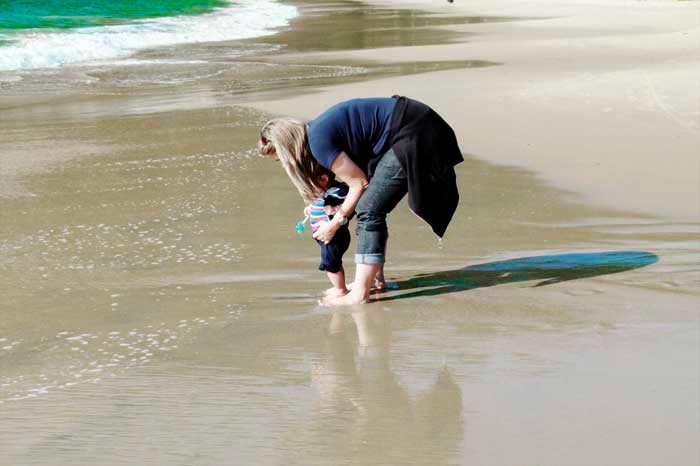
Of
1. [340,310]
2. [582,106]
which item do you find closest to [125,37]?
[582,106]

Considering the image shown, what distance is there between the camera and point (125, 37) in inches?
1034

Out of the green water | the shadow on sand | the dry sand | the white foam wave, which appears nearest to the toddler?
the shadow on sand

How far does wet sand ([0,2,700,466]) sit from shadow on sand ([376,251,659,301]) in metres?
0.02

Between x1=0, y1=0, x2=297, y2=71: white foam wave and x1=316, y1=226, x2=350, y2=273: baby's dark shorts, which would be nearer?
x1=316, y1=226, x2=350, y2=273: baby's dark shorts

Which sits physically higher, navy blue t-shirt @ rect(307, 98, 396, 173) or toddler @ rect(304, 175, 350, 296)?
navy blue t-shirt @ rect(307, 98, 396, 173)

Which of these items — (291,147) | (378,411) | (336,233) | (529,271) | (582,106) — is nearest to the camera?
(378,411)

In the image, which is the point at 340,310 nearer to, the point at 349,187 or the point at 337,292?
the point at 337,292

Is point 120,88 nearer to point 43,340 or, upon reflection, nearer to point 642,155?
point 642,155

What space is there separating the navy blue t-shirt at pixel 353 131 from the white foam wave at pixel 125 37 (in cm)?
1609

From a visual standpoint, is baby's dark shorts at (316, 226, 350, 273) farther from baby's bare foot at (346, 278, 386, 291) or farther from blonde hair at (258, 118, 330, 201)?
blonde hair at (258, 118, 330, 201)

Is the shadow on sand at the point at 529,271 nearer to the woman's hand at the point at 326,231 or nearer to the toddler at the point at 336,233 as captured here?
the toddler at the point at 336,233

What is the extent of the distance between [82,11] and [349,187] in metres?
35.3

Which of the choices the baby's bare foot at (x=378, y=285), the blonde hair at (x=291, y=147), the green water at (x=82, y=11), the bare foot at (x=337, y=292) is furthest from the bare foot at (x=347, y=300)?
the green water at (x=82, y=11)

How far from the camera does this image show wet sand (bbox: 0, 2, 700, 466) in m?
3.35
